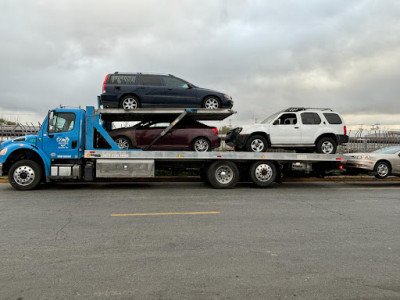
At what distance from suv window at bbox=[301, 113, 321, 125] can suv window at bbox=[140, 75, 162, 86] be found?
4.85m

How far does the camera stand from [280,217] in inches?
246

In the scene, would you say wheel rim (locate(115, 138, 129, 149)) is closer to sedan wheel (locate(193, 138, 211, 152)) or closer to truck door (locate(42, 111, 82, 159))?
truck door (locate(42, 111, 82, 159))

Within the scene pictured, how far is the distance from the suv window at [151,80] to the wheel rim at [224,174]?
3397 millimetres

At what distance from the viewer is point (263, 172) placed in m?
9.97

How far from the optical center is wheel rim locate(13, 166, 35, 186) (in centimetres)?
891

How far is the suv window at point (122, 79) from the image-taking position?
9.82m

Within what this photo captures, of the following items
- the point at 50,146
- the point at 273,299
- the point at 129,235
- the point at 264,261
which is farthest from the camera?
the point at 50,146

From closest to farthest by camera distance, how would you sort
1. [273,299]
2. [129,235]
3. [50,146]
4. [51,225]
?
[273,299] < [129,235] < [51,225] < [50,146]

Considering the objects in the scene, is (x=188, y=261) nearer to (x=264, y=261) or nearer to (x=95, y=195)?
(x=264, y=261)

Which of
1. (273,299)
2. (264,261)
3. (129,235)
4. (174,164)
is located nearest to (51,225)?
(129,235)

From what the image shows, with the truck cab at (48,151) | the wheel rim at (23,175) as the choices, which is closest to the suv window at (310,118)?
the truck cab at (48,151)

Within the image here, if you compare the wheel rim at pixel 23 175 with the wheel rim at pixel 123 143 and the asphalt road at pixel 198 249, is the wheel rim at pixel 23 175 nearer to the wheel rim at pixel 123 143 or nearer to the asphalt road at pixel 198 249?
the asphalt road at pixel 198 249

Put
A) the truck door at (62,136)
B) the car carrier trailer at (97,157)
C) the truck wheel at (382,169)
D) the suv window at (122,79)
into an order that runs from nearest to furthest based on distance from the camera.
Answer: the car carrier trailer at (97,157) < the truck door at (62,136) < the suv window at (122,79) < the truck wheel at (382,169)

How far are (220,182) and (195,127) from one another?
2004 mm
